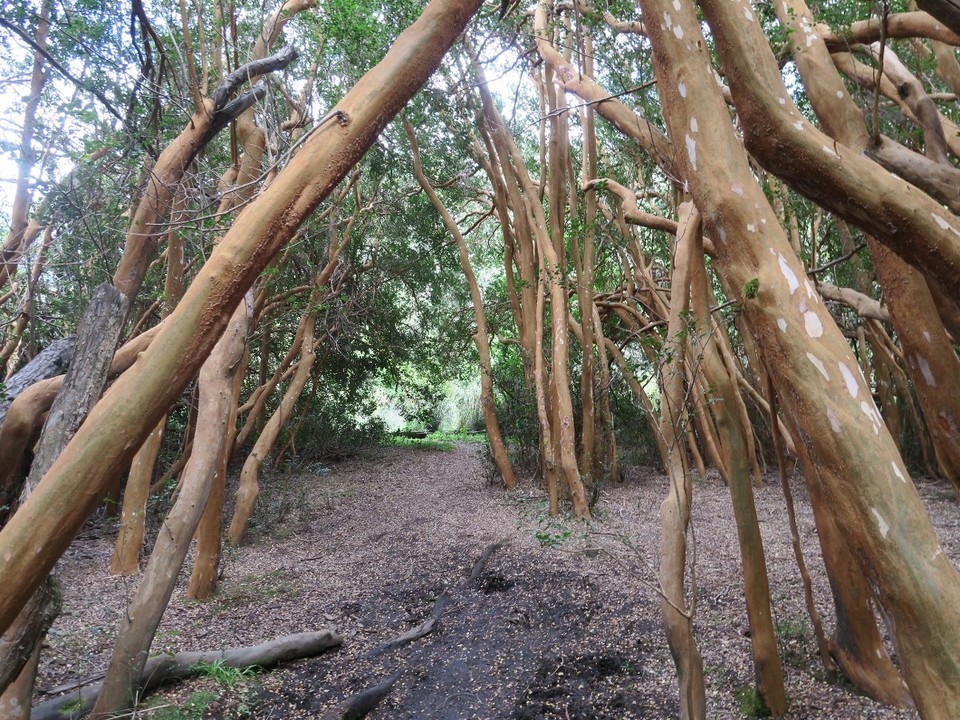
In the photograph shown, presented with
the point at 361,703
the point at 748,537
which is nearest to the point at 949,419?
the point at 748,537

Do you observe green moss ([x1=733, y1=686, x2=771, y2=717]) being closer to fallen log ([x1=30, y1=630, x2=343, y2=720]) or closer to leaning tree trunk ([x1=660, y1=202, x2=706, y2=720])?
leaning tree trunk ([x1=660, y1=202, x2=706, y2=720])

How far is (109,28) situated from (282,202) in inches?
144

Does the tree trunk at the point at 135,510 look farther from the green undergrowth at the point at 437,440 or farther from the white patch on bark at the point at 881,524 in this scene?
the green undergrowth at the point at 437,440

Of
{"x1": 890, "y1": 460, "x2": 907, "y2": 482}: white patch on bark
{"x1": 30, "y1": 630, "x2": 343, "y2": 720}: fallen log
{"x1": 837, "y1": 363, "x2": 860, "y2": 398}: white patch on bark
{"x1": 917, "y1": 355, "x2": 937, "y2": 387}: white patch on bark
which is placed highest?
{"x1": 917, "y1": 355, "x2": 937, "y2": 387}: white patch on bark

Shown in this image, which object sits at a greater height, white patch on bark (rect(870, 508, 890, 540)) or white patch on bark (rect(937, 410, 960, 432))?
white patch on bark (rect(937, 410, 960, 432))

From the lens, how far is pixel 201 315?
6.77 ft

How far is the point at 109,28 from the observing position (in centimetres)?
466

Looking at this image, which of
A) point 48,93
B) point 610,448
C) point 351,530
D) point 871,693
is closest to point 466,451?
point 610,448

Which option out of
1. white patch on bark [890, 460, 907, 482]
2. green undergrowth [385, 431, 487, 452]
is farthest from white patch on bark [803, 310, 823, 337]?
green undergrowth [385, 431, 487, 452]

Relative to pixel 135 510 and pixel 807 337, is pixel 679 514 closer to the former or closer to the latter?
pixel 807 337

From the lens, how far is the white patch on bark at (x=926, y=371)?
11.6 feet

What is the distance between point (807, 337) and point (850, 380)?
17cm

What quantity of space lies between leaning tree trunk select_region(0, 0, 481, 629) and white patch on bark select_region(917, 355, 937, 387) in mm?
3024

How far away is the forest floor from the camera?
3674mm
